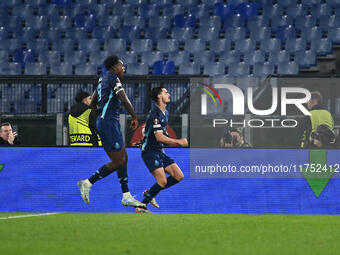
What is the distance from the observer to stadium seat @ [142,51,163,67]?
1656 cm

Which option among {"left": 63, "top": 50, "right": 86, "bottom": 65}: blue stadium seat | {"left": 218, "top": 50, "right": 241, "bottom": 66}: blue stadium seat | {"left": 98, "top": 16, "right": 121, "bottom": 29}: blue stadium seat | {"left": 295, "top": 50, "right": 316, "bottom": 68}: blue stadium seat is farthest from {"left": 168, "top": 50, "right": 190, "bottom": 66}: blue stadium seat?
{"left": 295, "top": 50, "right": 316, "bottom": 68}: blue stadium seat

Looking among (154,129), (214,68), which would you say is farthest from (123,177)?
(214,68)

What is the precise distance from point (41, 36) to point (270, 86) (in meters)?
9.37

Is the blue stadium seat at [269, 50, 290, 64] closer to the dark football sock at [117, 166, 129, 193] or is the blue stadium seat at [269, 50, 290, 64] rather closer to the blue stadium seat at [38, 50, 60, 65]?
the blue stadium seat at [38, 50, 60, 65]

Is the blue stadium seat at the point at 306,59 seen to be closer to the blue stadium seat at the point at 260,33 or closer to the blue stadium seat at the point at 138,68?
the blue stadium seat at the point at 260,33

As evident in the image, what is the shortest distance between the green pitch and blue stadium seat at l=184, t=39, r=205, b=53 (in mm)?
9245

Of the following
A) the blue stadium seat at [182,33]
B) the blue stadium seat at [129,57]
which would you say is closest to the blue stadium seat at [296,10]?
the blue stadium seat at [182,33]

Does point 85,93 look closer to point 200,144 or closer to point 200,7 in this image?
point 200,144

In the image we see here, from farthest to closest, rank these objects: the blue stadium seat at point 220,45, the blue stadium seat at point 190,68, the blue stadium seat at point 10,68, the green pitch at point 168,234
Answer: the blue stadium seat at point 220,45 → the blue stadium seat at point 10,68 → the blue stadium seat at point 190,68 → the green pitch at point 168,234

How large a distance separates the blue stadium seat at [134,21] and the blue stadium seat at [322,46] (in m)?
4.69

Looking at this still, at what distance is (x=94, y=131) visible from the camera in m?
8.79

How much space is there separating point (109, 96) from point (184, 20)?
31.6 ft

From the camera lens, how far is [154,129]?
8508mm

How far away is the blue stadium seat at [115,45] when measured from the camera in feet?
55.5
